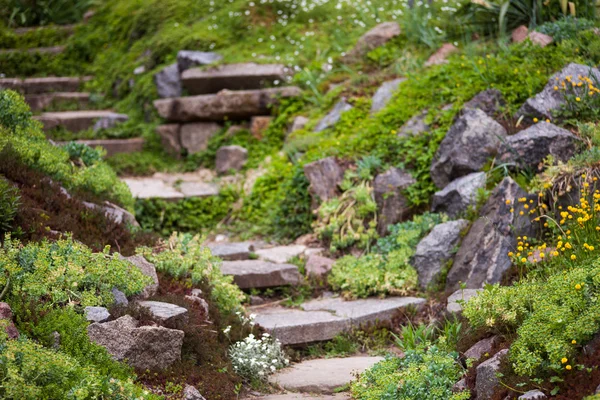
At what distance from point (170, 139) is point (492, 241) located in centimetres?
623

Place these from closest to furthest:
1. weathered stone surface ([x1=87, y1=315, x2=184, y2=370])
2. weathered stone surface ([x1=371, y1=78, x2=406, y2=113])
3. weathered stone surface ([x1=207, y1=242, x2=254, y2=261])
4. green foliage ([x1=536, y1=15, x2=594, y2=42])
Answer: weathered stone surface ([x1=87, y1=315, x2=184, y2=370])
weathered stone surface ([x1=207, y1=242, x2=254, y2=261])
green foliage ([x1=536, y1=15, x2=594, y2=42])
weathered stone surface ([x1=371, y1=78, x2=406, y2=113])

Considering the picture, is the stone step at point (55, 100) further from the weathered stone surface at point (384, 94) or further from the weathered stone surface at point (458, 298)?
the weathered stone surface at point (458, 298)

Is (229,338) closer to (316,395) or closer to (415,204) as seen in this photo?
(316,395)

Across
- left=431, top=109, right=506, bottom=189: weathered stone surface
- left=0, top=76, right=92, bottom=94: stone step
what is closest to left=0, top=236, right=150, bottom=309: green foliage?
left=431, top=109, right=506, bottom=189: weathered stone surface

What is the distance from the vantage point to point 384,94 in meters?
9.87

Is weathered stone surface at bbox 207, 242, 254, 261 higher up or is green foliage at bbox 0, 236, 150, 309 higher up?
green foliage at bbox 0, 236, 150, 309

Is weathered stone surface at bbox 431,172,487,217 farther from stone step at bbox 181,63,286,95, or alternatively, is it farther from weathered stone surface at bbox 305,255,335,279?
stone step at bbox 181,63,286,95

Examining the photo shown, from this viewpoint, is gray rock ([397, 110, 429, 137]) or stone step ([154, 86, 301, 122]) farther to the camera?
stone step ([154, 86, 301, 122])

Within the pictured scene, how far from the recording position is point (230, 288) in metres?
6.45

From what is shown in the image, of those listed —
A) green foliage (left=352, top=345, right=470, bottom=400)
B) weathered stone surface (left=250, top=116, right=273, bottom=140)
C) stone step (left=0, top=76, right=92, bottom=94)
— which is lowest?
weathered stone surface (left=250, top=116, right=273, bottom=140)

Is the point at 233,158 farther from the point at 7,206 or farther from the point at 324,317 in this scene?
the point at 7,206

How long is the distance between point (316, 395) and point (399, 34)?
710cm

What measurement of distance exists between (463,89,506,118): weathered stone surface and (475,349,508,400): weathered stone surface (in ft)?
13.3

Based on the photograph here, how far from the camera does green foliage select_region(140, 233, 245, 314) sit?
20.3 feet
